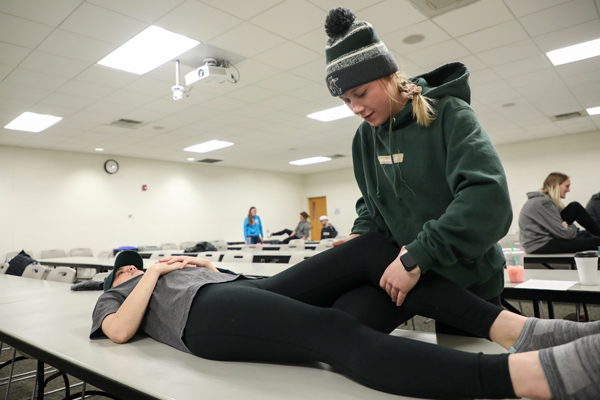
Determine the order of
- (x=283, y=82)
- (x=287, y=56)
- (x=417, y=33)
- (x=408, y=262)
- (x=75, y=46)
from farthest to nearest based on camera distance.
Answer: (x=283, y=82)
(x=287, y=56)
(x=417, y=33)
(x=75, y=46)
(x=408, y=262)

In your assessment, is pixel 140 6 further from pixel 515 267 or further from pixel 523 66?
pixel 523 66

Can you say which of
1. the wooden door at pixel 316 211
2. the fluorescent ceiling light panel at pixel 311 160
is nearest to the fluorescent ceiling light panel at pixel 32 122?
the fluorescent ceiling light panel at pixel 311 160

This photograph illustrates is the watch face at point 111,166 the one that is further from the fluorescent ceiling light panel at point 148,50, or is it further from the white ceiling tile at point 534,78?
the white ceiling tile at point 534,78

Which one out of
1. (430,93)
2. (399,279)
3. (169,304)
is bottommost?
(169,304)

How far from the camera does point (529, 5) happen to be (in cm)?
355

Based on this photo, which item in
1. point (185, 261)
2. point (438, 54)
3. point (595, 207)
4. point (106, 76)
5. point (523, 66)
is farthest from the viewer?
point (595, 207)

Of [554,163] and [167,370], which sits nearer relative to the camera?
[167,370]

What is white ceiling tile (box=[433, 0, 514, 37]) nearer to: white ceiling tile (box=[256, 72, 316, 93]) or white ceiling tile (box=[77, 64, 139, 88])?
white ceiling tile (box=[256, 72, 316, 93])

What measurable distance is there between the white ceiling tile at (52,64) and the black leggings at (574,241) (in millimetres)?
5046

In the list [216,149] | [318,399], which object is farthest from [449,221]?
[216,149]

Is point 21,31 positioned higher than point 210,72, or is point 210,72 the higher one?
point 21,31

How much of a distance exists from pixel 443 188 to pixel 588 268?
2.89 feet

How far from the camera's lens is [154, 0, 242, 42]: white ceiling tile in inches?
130

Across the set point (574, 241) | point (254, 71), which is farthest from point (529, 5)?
point (254, 71)
